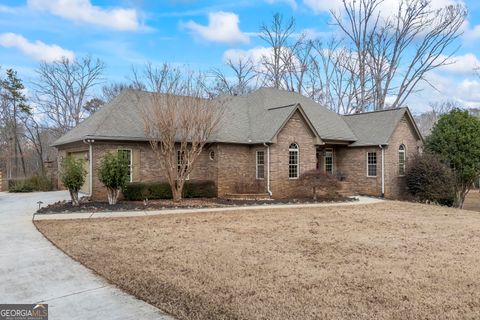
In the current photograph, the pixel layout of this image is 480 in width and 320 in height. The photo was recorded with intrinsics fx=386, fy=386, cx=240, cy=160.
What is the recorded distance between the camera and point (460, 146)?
21.7 meters

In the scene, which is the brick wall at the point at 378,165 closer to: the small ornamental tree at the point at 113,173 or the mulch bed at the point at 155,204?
the mulch bed at the point at 155,204

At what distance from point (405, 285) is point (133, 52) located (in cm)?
2134

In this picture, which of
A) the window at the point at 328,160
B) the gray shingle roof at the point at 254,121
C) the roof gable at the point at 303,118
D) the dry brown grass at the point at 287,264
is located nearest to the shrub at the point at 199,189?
the gray shingle roof at the point at 254,121

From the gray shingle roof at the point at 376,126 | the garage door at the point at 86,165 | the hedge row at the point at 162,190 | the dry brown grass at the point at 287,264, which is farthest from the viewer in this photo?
the gray shingle roof at the point at 376,126

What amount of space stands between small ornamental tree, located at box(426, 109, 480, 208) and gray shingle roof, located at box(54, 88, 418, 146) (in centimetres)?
262

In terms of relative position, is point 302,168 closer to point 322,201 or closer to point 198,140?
point 322,201

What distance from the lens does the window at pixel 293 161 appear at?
20.3m

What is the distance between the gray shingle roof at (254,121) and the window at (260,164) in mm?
777

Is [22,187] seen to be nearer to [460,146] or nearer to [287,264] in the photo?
[287,264]

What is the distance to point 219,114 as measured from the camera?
1895 cm

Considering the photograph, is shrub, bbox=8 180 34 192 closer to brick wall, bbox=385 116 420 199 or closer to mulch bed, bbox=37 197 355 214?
mulch bed, bbox=37 197 355 214

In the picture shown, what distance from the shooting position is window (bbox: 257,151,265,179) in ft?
65.7

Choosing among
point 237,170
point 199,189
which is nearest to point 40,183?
point 199,189

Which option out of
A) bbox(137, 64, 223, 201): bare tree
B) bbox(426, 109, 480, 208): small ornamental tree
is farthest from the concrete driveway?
bbox(426, 109, 480, 208): small ornamental tree
